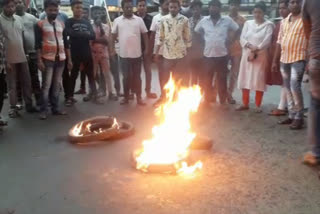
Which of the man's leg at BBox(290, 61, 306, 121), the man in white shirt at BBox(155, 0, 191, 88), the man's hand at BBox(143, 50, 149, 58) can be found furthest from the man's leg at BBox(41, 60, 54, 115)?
the man's leg at BBox(290, 61, 306, 121)

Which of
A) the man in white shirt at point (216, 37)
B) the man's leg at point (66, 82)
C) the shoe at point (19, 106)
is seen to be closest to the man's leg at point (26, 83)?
the shoe at point (19, 106)

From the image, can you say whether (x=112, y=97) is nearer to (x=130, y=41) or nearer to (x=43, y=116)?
(x=130, y=41)

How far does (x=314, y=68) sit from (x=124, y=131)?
2.90 m

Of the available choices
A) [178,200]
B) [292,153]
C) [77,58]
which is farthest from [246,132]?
[77,58]

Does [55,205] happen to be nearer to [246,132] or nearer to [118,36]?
[246,132]

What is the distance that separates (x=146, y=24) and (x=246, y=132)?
11.7ft

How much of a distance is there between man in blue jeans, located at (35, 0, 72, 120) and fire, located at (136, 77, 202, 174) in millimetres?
2457

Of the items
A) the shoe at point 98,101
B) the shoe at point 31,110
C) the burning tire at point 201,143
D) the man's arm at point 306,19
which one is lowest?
the shoe at point 98,101

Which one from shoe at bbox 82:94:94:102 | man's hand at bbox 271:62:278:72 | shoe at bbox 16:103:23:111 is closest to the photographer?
man's hand at bbox 271:62:278:72

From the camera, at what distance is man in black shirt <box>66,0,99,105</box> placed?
7184 millimetres

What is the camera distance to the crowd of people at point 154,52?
6133mm

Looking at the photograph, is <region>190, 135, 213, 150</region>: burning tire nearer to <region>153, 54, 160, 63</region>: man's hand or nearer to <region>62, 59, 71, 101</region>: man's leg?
<region>153, 54, 160, 63</region>: man's hand

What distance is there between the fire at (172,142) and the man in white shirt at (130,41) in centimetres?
199

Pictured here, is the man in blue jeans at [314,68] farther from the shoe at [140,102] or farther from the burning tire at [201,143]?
the shoe at [140,102]
